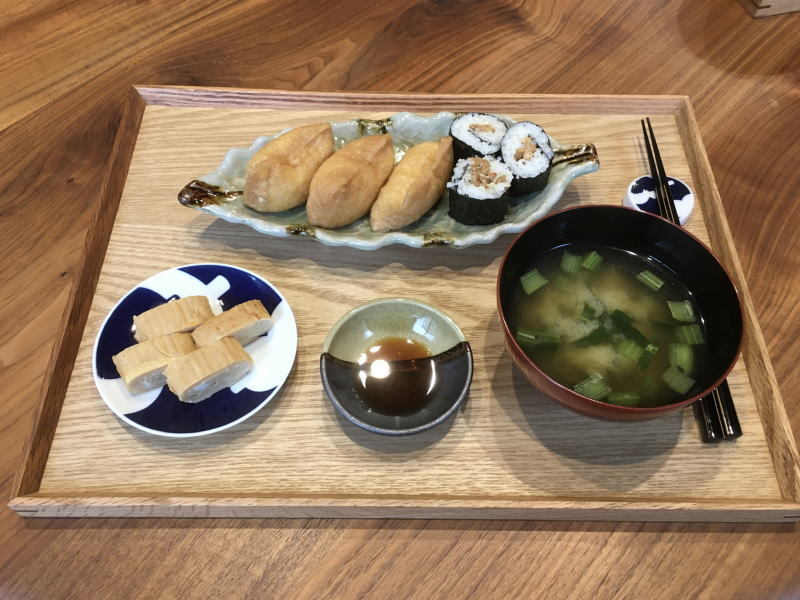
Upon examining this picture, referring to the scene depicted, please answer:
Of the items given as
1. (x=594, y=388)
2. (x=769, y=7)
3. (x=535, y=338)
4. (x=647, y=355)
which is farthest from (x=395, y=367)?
(x=769, y=7)

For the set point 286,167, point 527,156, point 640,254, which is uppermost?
point 286,167

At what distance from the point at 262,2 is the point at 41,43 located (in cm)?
82

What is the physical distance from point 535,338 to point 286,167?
0.78 metres

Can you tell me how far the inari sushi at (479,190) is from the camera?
1.46 meters

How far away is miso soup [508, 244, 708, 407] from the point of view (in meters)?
1.19

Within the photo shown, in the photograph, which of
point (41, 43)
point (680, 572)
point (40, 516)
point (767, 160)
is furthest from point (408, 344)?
point (41, 43)

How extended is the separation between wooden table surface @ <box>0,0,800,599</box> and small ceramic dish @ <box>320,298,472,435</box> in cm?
23

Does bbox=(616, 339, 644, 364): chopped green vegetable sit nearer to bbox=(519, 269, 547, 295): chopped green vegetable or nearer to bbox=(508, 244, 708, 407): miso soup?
bbox=(508, 244, 708, 407): miso soup

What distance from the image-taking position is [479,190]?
4.81 feet

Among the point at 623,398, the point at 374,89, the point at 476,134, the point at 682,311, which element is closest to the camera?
the point at 623,398

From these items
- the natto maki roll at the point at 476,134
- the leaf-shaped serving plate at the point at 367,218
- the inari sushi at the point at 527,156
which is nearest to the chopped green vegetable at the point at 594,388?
the leaf-shaped serving plate at the point at 367,218

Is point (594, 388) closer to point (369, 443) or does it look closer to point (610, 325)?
point (610, 325)

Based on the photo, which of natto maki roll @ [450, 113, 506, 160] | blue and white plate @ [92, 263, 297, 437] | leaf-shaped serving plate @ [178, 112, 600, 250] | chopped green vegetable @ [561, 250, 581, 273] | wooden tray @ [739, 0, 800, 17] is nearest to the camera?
blue and white plate @ [92, 263, 297, 437]

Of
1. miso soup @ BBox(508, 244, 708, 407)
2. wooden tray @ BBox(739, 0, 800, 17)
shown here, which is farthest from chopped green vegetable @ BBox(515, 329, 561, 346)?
wooden tray @ BBox(739, 0, 800, 17)
